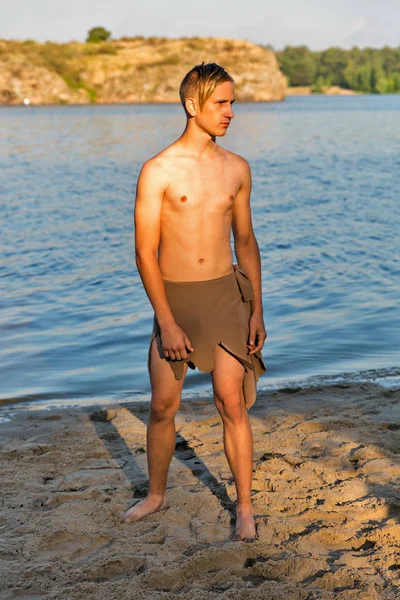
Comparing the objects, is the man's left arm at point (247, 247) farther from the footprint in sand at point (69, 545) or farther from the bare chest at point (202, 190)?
the footprint in sand at point (69, 545)

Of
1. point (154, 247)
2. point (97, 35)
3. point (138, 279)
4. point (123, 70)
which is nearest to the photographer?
point (154, 247)

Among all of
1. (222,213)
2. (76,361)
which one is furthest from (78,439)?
(76,361)

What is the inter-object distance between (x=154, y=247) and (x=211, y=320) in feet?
1.56

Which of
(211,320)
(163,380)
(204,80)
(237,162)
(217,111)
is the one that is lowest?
(163,380)

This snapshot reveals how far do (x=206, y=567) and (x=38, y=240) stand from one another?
1322 cm

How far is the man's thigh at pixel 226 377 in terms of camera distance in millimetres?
4172

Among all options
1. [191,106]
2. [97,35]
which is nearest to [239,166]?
[191,106]

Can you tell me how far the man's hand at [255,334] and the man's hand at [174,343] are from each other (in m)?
0.37

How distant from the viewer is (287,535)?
418 cm

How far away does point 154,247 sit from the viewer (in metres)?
4.16

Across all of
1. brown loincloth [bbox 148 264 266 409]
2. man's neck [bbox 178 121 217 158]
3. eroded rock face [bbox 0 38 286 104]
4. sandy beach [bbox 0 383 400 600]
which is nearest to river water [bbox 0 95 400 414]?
sandy beach [bbox 0 383 400 600]

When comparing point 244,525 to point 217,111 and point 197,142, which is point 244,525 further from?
point 217,111

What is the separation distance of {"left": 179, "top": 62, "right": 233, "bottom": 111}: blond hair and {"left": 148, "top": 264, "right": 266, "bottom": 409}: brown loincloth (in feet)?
3.02

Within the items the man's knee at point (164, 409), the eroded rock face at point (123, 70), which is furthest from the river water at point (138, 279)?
the eroded rock face at point (123, 70)
